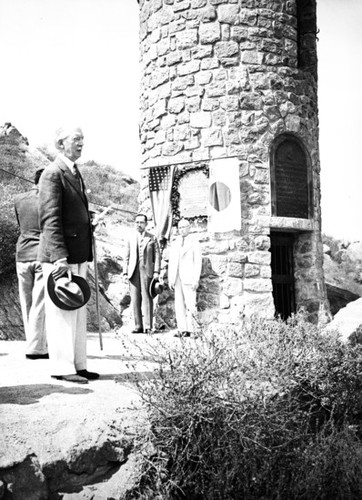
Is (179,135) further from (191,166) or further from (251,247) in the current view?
(251,247)

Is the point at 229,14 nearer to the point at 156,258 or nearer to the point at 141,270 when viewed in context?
the point at 156,258

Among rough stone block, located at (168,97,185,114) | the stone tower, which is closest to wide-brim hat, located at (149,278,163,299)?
the stone tower

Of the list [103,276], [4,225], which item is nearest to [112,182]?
[103,276]

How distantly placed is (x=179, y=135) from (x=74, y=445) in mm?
8128

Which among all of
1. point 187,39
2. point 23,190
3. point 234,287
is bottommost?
point 234,287

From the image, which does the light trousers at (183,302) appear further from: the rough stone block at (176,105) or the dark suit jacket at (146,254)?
the rough stone block at (176,105)

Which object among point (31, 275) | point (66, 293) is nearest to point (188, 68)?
point (31, 275)

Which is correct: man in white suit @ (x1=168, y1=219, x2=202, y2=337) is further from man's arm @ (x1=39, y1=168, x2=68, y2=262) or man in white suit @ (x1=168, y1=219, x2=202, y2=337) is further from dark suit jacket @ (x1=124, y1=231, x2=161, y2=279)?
man's arm @ (x1=39, y1=168, x2=68, y2=262)

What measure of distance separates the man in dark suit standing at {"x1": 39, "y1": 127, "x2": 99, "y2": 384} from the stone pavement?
0.40 metres

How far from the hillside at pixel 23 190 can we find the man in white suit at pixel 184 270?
1900 mm

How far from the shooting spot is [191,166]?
37.9 feet

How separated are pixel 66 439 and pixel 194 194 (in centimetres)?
771

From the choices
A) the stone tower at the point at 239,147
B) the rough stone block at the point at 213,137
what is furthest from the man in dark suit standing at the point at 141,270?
the rough stone block at the point at 213,137

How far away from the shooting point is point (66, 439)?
437 cm
